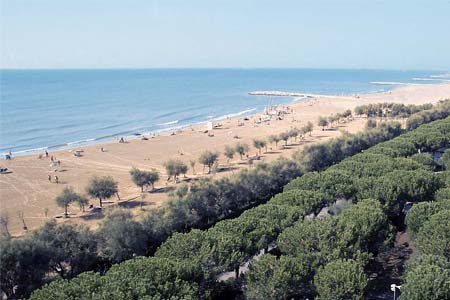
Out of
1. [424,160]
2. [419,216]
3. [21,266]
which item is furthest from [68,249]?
[424,160]

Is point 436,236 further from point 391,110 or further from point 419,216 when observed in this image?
point 391,110

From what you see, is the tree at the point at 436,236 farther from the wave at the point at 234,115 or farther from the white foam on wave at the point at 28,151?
the wave at the point at 234,115

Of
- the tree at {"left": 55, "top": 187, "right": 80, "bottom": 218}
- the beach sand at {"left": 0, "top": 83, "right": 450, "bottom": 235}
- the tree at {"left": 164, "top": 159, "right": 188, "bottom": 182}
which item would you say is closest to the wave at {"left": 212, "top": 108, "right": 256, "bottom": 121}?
the beach sand at {"left": 0, "top": 83, "right": 450, "bottom": 235}

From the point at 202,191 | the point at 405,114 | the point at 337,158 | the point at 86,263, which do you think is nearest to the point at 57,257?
the point at 86,263

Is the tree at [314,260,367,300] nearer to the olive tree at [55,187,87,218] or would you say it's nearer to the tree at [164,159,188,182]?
the olive tree at [55,187,87,218]

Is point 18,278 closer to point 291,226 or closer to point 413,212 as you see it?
point 291,226

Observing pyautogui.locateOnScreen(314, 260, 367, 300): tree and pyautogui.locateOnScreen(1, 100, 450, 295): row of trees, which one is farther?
pyautogui.locateOnScreen(1, 100, 450, 295): row of trees
